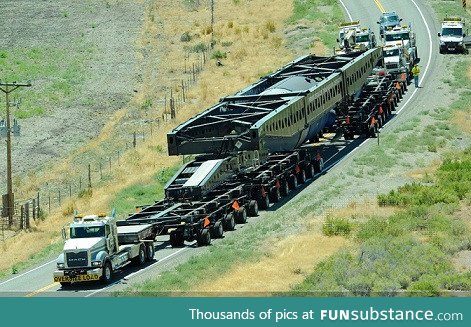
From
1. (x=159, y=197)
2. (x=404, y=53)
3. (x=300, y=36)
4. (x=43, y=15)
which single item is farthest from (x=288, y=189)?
(x=43, y=15)

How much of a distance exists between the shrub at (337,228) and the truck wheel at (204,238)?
4.51 metres

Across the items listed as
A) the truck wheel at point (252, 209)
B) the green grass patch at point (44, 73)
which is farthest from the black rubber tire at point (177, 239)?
the green grass patch at point (44, 73)

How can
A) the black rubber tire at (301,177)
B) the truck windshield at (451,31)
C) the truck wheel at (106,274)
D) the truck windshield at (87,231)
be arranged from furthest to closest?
the truck windshield at (451,31) < the black rubber tire at (301,177) < the truck windshield at (87,231) < the truck wheel at (106,274)

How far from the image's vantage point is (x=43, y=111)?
283ft

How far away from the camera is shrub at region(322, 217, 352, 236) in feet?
133

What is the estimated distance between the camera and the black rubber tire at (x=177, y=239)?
4278cm

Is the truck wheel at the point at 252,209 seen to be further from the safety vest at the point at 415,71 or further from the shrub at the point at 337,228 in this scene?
the safety vest at the point at 415,71

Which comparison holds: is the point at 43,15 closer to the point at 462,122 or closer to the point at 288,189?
the point at 462,122

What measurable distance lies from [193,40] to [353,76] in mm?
40557

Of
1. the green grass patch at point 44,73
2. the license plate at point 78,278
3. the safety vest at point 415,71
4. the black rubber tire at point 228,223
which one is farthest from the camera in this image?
the green grass patch at point 44,73

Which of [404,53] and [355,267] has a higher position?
[404,53]

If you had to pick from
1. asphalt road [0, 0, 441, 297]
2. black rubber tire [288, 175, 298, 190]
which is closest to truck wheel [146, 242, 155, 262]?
asphalt road [0, 0, 441, 297]

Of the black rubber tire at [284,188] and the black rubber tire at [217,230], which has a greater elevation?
the black rubber tire at [284,188]

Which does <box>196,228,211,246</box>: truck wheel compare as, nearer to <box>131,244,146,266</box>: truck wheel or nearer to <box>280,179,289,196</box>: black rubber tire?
<box>131,244,146,266</box>: truck wheel
